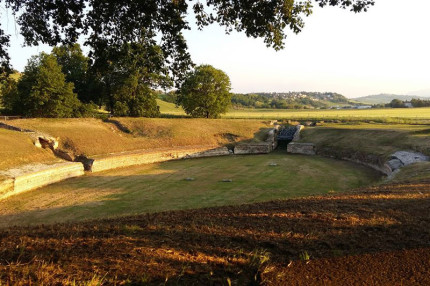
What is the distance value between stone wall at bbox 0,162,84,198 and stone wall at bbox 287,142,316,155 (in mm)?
30553

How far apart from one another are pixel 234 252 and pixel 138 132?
1546 inches

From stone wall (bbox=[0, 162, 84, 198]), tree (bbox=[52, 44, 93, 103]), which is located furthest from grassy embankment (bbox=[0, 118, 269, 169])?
tree (bbox=[52, 44, 93, 103])

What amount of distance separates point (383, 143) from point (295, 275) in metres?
36.4

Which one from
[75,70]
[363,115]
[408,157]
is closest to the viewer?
[408,157]

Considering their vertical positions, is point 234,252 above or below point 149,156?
above

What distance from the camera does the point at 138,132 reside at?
42.6 m

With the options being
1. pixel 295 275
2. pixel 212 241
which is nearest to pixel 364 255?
pixel 295 275

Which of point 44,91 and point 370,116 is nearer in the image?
point 44,91

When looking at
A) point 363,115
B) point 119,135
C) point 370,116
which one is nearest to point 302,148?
point 119,135

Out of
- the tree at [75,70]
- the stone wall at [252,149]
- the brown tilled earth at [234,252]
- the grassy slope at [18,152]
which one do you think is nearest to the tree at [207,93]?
the stone wall at [252,149]

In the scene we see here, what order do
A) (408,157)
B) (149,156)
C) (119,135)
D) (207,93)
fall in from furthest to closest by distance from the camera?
(207,93) < (119,135) < (149,156) < (408,157)

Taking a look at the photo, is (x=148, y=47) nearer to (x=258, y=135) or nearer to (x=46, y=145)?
(x=46, y=145)

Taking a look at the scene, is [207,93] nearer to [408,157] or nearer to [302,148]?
[302,148]

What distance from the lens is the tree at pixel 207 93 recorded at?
59.1 metres
